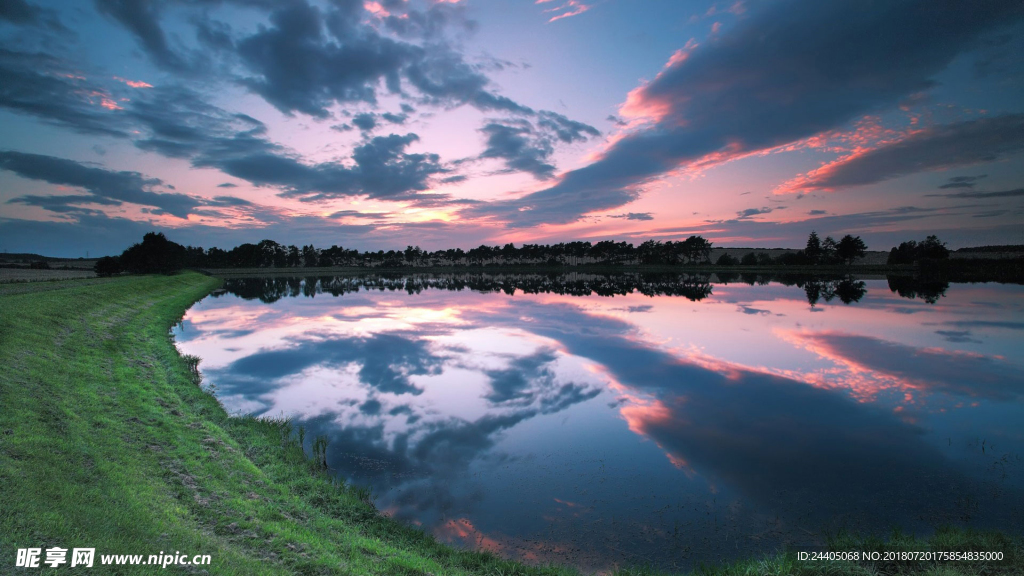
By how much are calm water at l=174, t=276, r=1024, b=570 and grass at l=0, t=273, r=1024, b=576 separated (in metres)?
1.17

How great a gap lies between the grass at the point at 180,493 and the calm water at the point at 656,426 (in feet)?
3.83

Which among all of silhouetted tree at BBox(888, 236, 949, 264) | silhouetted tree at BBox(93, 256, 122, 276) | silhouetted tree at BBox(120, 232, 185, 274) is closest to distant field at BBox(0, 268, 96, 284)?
silhouetted tree at BBox(93, 256, 122, 276)

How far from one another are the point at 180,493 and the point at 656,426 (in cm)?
1195

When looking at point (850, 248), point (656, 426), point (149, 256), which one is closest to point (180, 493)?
point (656, 426)

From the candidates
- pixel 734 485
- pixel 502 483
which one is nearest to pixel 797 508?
A: pixel 734 485

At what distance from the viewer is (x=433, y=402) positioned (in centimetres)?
1588

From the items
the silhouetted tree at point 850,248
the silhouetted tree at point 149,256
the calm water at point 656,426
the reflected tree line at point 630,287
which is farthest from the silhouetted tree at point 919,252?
the silhouetted tree at point 149,256

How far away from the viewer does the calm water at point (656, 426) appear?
8.22 metres

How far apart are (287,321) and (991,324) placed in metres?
56.0

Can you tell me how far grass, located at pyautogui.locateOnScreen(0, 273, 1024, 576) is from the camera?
17.9ft

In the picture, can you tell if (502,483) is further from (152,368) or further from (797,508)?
(152,368)

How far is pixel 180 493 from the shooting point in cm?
714

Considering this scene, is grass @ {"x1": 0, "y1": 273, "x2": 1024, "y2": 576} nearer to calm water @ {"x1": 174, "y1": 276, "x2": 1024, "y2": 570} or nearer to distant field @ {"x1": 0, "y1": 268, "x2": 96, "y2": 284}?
calm water @ {"x1": 174, "y1": 276, "x2": 1024, "y2": 570}

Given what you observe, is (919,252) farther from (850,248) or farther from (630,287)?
(630,287)
